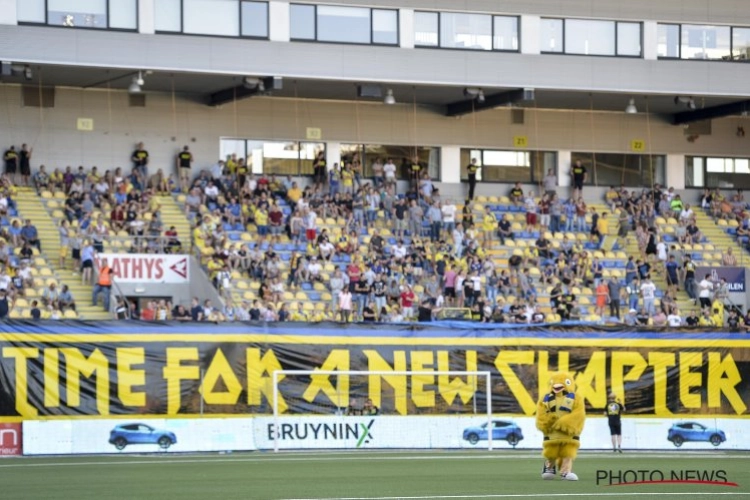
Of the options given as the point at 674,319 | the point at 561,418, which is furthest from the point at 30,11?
the point at 561,418

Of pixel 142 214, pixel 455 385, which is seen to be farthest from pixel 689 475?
pixel 142 214

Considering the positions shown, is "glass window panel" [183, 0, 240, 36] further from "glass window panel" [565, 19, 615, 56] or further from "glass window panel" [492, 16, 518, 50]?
"glass window panel" [565, 19, 615, 56]

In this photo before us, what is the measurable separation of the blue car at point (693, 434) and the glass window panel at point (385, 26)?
1839cm

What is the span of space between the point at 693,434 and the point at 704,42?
70.5ft

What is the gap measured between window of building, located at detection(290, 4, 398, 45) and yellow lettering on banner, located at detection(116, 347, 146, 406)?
16926mm

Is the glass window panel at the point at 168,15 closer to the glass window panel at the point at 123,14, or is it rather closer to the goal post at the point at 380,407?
the glass window panel at the point at 123,14

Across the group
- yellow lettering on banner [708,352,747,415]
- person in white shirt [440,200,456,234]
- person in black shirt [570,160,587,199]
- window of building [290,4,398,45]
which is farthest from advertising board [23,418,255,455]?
person in black shirt [570,160,587,199]

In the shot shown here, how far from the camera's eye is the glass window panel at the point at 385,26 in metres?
47.3

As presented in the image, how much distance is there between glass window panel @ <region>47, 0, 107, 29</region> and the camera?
43.1m

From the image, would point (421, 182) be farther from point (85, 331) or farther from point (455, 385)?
point (85, 331)

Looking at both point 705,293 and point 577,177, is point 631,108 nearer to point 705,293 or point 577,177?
point 577,177

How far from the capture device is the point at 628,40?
50.4 meters

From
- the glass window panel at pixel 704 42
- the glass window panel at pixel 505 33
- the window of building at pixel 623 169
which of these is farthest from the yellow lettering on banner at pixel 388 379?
the window of building at pixel 623 169

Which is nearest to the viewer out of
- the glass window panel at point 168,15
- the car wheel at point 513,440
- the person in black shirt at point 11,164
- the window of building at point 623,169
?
the car wheel at point 513,440
